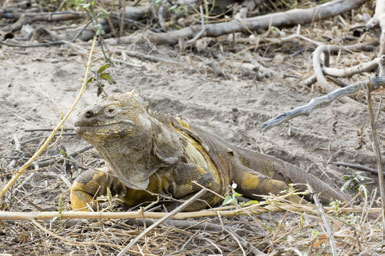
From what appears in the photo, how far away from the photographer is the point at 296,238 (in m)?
3.71

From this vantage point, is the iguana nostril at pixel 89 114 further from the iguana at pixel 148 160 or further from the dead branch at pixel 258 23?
the dead branch at pixel 258 23

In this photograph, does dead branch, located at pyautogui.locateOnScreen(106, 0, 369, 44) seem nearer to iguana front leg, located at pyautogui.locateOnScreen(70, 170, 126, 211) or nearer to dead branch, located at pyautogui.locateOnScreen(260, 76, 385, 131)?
dead branch, located at pyautogui.locateOnScreen(260, 76, 385, 131)

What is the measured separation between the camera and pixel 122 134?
4.09 m

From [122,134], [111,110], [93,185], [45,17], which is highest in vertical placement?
[111,110]

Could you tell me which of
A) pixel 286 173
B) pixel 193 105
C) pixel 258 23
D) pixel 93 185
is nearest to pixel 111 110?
pixel 93 185

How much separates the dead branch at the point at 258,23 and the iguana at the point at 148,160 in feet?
13.7

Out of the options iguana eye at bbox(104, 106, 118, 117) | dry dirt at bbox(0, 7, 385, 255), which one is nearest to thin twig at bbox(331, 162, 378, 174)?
dry dirt at bbox(0, 7, 385, 255)

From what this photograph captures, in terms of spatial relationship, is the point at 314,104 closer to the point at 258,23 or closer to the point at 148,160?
the point at 148,160

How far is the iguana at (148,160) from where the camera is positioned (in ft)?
13.4

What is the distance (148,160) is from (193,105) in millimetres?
2750

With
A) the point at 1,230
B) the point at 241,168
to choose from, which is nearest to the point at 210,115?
the point at 241,168

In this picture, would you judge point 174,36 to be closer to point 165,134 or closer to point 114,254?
point 165,134

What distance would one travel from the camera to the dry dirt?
5488 millimetres

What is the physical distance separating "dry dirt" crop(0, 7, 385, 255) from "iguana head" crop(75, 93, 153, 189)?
331mm
